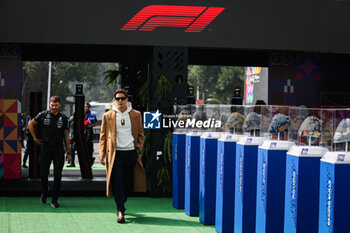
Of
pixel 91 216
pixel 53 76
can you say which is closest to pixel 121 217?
pixel 91 216

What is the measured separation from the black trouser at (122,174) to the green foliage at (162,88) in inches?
97.1

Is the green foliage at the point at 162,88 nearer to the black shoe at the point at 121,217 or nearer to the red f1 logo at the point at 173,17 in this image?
the red f1 logo at the point at 173,17

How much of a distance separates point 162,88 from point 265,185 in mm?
5173

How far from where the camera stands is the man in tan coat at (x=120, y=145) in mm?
8773

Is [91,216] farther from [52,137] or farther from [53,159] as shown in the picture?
[52,137]

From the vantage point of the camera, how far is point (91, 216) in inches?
367

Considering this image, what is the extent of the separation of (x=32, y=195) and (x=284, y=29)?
17.5 ft

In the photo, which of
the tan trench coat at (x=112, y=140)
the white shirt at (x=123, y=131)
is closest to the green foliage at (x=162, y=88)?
the tan trench coat at (x=112, y=140)

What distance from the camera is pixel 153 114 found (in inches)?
446

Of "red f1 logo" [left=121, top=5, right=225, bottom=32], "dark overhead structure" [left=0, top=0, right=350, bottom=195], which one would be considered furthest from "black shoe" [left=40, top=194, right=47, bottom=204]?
"red f1 logo" [left=121, top=5, right=225, bottom=32]

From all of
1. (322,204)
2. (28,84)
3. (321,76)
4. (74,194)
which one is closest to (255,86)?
(321,76)

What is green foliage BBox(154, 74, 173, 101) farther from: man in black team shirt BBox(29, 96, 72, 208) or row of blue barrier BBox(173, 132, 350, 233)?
row of blue barrier BBox(173, 132, 350, 233)

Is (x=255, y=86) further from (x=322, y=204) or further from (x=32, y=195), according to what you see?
(x=322, y=204)

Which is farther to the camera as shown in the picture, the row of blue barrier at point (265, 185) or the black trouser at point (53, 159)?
the black trouser at point (53, 159)
